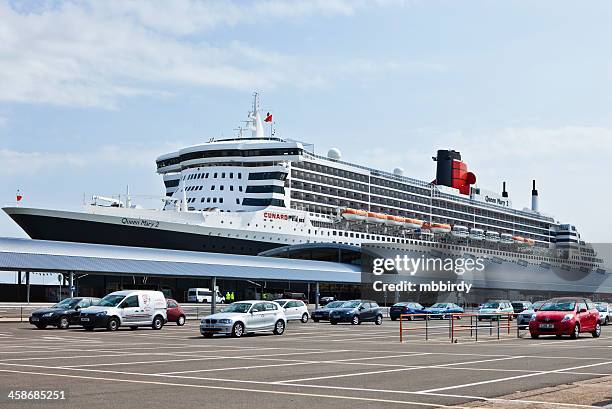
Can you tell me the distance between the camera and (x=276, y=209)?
74.0 metres

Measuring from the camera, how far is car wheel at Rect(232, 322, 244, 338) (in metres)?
27.0

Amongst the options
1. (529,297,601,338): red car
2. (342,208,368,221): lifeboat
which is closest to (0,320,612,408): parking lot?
(529,297,601,338): red car

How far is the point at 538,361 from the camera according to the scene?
17344 millimetres

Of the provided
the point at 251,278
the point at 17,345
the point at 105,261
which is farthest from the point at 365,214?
the point at 17,345

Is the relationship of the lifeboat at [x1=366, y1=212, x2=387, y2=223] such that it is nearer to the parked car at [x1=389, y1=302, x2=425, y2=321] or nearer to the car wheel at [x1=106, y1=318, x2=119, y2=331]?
the parked car at [x1=389, y1=302, x2=425, y2=321]

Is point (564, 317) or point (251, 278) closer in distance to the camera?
point (564, 317)

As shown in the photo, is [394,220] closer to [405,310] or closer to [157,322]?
[405,310]

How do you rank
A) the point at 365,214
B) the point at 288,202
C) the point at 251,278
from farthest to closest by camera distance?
the point at 365,214 < the point at 288,202 < the point at 251,278

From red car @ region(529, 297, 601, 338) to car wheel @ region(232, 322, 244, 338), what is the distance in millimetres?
10176

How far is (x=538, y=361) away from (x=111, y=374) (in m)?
9.42

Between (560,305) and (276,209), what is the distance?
47.8 m

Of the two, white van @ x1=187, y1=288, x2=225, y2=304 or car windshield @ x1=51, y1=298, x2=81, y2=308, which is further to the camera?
white van @ x1=187, y1=288, x2=225, y2=304

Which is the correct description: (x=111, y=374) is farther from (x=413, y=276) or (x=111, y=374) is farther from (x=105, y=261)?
(x=413, y=276)

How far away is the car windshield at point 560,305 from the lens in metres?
27.5
